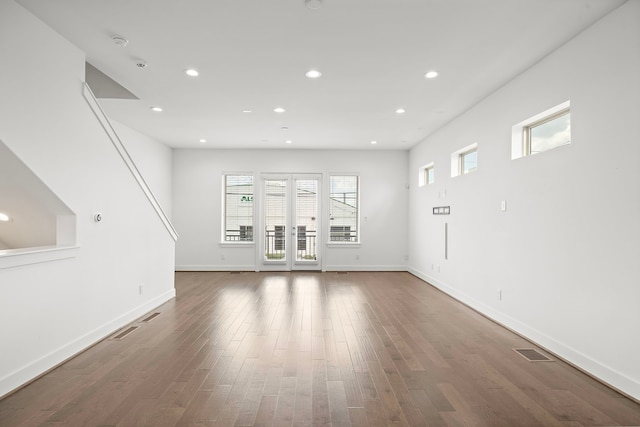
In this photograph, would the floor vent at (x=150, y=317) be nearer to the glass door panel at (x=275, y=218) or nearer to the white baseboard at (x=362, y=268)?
the glass door panel at (x=275, y=218)

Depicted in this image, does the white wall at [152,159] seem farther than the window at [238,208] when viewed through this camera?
No

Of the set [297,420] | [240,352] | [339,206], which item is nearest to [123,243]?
[240,352]

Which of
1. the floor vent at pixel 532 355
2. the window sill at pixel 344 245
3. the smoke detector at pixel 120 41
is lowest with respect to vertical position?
the floor vent at pixel 532 355

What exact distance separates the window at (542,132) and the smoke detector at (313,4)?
97.5 inches

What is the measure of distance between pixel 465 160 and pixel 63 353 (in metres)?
5.74

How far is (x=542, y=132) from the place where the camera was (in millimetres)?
3586

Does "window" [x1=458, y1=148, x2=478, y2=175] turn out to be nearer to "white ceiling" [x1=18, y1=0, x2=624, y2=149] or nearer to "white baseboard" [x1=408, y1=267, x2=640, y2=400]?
"white ceiling" [x1=18, y1=0, x2=624, y2=149]

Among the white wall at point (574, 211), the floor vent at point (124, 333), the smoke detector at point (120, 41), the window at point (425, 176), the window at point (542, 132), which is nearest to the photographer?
the white wall at point (574, 211)

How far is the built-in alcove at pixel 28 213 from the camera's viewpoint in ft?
8.55

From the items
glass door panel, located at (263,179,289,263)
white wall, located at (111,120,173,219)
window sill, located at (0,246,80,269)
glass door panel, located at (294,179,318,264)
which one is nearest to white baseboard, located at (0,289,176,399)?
window sill, located at (0,246,80,269)

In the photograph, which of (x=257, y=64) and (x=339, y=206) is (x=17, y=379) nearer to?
(x=257, y=64)

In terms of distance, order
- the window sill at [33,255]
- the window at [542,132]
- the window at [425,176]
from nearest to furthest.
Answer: the window sill at [33,255]
the window at [542,132]
the window at [425,176]

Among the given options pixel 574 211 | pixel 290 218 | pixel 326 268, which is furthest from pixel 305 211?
pixel 574 211

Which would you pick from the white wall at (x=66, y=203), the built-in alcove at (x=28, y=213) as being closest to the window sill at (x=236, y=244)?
the white wall at (x=66, y=203)
